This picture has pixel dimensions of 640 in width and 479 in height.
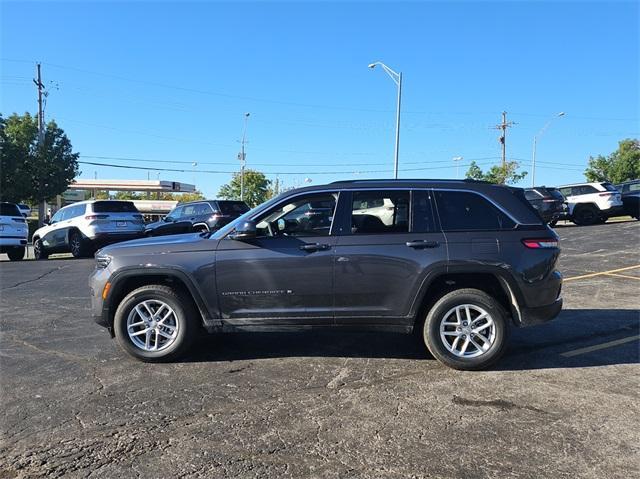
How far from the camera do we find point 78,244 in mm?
14906

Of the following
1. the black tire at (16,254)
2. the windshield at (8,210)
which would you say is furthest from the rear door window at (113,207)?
the black tire at (16,254)

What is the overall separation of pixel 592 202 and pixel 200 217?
1688cm

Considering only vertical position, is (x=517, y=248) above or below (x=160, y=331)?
above

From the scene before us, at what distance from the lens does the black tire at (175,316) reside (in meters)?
4.91

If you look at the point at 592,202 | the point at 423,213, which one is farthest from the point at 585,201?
the point at 423,213

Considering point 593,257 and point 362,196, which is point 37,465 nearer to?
point 362,196

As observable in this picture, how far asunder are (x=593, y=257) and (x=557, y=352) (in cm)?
832

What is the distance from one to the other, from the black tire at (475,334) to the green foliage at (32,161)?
3311 cm

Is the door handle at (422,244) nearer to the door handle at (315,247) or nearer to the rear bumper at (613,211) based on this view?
the door handle at (315,247)

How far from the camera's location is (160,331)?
4965mm

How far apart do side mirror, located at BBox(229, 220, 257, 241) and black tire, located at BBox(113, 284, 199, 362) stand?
853 millimetres

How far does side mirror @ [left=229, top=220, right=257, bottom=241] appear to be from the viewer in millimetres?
4723

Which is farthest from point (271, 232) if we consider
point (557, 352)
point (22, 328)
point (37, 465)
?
point (22, 328)

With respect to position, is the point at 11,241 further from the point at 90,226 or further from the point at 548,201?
the point at 548,201
